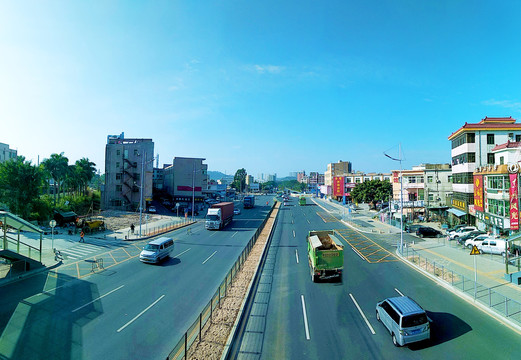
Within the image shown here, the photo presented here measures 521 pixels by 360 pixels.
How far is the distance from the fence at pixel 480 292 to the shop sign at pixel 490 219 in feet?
40.3

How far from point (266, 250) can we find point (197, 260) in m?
7.88

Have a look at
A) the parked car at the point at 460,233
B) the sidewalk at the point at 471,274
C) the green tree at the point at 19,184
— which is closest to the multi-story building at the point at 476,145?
the parked car at the point at 460,233

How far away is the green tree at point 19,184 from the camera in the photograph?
38.3m

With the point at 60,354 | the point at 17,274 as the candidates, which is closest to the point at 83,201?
the point at 17,274

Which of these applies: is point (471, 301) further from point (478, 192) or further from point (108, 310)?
point (478, 192)

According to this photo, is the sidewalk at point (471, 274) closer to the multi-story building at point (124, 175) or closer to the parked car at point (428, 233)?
the parked car at point (428, 233)

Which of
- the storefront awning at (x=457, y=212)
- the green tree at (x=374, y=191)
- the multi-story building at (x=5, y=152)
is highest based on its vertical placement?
the multi-story building at (x=5, y=152)

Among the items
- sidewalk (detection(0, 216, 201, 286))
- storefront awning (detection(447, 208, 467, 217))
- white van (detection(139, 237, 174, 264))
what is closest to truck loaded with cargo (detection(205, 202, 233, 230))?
sidewalk (detection(0, 216, 201, 286))

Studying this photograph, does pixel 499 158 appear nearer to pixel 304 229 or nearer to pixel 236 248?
pixel 304 229

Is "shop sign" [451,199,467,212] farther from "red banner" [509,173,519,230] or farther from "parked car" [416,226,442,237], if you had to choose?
"red banner" [509,173,519,230]

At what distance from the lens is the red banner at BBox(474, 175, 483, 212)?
3439 cm

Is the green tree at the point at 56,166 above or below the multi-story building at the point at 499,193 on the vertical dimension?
above

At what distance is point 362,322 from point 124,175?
233 feet

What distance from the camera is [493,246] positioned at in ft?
88.1
